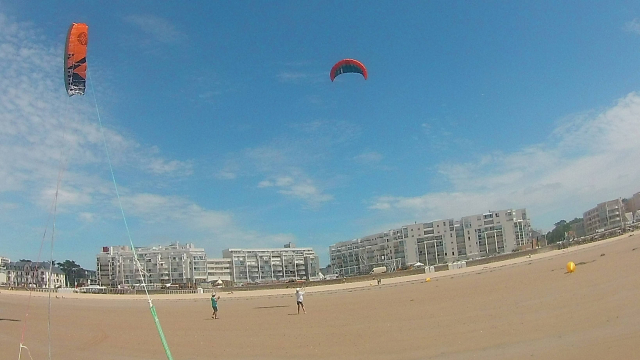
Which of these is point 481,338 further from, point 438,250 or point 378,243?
point 378,243

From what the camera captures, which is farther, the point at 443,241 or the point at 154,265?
the point at 154,265

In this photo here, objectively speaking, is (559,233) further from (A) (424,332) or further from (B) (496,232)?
(A) (424,332)

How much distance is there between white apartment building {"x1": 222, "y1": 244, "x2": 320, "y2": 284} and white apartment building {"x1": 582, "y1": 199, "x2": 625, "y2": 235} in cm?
7150

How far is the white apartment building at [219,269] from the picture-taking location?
Answer: 123 meters

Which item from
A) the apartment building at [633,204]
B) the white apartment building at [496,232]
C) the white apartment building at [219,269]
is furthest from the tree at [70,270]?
the apartment building at [633,204]

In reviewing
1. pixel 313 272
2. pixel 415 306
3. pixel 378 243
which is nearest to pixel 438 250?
pixel 378 243

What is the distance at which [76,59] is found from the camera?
8.80 m

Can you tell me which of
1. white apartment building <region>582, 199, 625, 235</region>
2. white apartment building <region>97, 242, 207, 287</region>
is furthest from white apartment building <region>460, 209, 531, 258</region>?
white apartment building <region>97, 242, 207, 287</region>

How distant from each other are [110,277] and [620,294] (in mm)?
119670

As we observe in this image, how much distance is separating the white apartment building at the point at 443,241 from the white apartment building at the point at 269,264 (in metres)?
13.5

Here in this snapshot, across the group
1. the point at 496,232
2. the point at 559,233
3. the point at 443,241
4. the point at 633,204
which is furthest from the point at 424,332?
the point at 559,233

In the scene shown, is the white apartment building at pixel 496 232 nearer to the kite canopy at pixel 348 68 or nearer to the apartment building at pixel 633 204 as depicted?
the apartment building at pixel 633 204

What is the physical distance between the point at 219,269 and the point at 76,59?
121 m

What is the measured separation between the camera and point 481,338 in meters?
8.83
